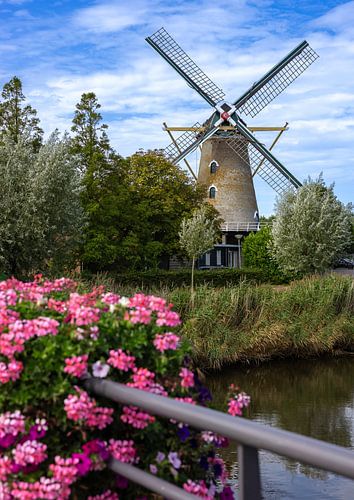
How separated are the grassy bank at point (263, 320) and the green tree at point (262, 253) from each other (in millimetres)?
19643

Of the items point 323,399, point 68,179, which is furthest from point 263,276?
point 323,399

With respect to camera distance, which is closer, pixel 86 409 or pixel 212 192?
pixel 86 409

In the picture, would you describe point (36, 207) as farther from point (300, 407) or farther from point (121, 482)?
point (121, 482)

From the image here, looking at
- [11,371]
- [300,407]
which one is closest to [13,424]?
[11,371]

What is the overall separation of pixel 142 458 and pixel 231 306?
1392 centimetres

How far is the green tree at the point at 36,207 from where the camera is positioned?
23688mm

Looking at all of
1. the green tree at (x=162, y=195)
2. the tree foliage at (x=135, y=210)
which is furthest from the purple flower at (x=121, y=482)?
the green tree at (x=162, y=195)

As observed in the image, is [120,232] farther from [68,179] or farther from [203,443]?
[203,443]

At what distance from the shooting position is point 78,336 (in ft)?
10.3

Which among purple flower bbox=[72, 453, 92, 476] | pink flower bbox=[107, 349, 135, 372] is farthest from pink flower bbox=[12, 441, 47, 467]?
pink flower bbox=[107, 349, 135, 372]

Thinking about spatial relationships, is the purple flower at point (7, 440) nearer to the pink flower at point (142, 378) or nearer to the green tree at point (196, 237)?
the pink flower at point (142, 378)

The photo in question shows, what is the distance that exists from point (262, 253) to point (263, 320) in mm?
24081

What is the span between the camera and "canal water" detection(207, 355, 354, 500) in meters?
8.32

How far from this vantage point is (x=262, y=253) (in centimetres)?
4134
